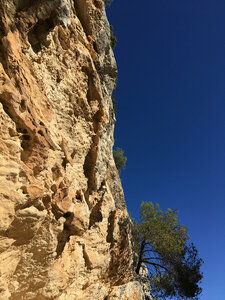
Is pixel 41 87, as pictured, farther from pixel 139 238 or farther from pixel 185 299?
pixel 185 299

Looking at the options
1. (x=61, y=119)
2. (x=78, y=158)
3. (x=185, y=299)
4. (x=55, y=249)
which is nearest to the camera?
(x=55, y=249)

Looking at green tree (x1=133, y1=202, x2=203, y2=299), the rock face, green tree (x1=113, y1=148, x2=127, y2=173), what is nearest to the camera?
the rock face

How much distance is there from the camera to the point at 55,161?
682 centimetres

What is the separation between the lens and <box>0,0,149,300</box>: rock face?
524cm

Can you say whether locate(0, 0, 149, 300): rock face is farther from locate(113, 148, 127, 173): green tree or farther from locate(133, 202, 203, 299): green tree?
locate(113, 148, 127, 173): green tree

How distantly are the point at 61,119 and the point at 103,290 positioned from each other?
8.48 m

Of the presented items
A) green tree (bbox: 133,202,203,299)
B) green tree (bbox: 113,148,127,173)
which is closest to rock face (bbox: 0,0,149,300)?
green tree (bbox: 133,202,203,299)

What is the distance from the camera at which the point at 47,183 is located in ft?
20.5

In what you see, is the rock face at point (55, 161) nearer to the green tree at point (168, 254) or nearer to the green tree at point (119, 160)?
the green tree at point (168, 254)

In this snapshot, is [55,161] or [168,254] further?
[168,254]

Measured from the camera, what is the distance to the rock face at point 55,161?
5238mm

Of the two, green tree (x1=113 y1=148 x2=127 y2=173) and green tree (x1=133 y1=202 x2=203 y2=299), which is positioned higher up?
green tree (x1=113 y1=148 x2=127 y2=173)

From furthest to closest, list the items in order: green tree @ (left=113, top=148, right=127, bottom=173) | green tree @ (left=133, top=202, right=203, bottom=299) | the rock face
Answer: green tree @ (left=113, top=148, right=127, bottom=173), green tree @ (left=133, top=202, right=203, bottom=299), the rock face

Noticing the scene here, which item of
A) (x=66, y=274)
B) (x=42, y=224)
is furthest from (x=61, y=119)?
(x=66, y=274)
